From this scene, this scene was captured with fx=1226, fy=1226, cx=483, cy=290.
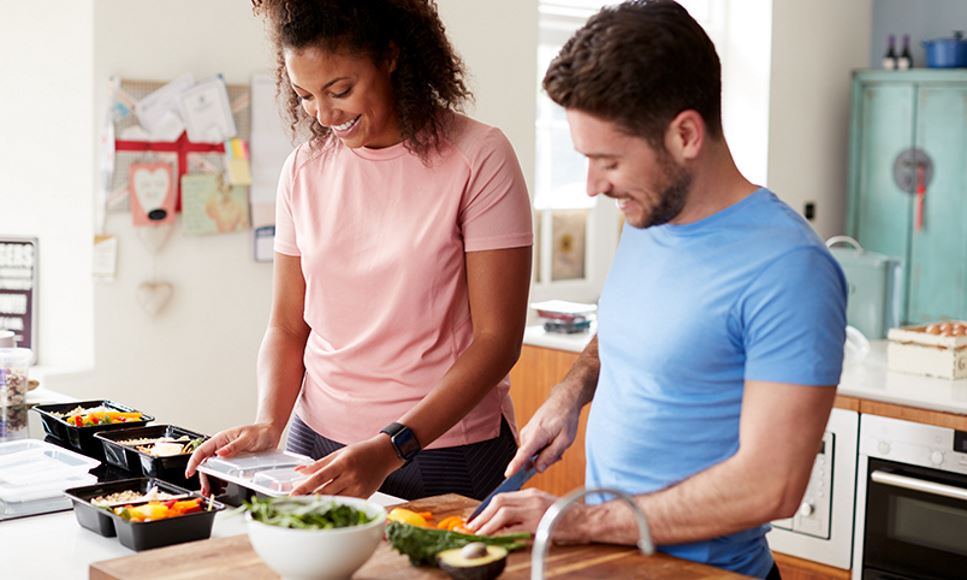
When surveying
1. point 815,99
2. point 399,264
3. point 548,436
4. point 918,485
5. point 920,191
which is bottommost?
point 918,485

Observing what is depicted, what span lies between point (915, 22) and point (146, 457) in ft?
17.7

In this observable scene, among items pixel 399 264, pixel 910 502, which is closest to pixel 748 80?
pixel 910 502

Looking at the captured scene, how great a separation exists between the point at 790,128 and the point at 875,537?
112 inches

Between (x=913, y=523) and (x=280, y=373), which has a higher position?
A: (x=280, y=373)

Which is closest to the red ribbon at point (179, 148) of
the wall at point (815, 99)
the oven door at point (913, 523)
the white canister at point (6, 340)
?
the white canister at point (6, 340)

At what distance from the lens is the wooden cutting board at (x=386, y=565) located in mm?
1494

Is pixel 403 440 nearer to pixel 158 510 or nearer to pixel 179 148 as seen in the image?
pixel 158 510

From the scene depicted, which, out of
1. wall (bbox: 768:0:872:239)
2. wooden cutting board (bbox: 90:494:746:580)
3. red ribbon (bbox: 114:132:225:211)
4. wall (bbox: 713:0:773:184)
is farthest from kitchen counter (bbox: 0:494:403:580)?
wall (bbox: 768:0:872:239)

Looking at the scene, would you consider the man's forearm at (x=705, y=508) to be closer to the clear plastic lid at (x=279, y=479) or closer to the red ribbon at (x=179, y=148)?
the clear plastic lid at (x=279, y=479)

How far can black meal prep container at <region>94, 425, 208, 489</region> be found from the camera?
208cm

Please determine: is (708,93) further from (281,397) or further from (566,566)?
(281,397)

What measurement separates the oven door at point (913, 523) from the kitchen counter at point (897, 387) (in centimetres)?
19

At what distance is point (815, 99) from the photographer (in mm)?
6113

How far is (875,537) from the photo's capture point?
3.62 metres
